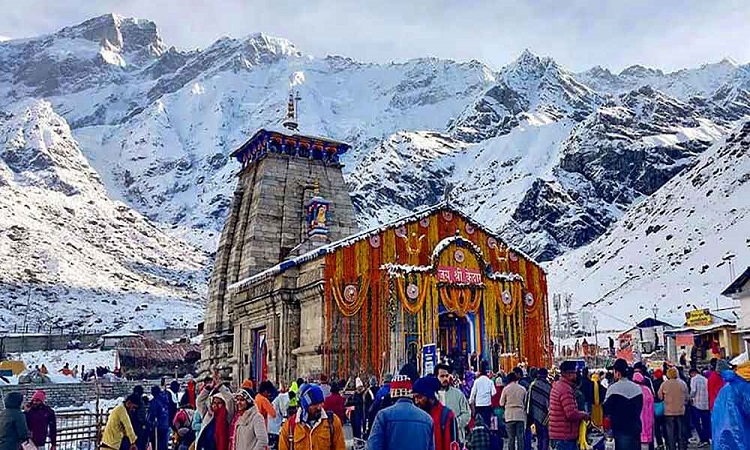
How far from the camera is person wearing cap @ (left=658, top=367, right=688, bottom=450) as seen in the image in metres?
10.4

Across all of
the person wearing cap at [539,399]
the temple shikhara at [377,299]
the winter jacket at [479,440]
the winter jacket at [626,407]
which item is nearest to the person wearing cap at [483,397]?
the person wearing cap at [539,399]

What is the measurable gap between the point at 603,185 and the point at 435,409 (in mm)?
115388

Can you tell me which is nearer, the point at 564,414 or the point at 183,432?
the point at 564,414

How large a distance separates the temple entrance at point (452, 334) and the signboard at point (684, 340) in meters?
14.0

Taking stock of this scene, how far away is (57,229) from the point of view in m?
87.4

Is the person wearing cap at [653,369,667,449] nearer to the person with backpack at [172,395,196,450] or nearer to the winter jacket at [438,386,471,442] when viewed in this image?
the winter jacket at [438,386,471,442]

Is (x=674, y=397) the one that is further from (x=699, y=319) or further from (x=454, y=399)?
(x=699, y=319)

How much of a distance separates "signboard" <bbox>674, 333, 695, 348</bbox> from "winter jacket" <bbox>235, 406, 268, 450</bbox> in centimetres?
2778

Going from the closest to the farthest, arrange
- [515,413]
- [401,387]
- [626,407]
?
[401,387], [626,407], [515,413]

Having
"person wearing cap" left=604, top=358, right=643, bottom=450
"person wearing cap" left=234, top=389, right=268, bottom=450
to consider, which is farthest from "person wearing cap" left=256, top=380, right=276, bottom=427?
"person wearing cap" left=604, top=358, right=643, bottom=450

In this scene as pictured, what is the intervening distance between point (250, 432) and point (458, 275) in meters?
14.1

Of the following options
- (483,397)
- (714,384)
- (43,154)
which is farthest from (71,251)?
(714,384)

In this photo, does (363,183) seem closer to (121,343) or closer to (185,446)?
(121,343)

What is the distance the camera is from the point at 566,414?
303 inches
